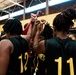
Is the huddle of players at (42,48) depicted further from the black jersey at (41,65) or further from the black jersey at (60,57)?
the black jersey at (41,65)

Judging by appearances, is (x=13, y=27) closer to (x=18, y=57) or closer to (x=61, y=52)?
(x=18, y=57)

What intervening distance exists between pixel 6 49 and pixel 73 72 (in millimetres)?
665

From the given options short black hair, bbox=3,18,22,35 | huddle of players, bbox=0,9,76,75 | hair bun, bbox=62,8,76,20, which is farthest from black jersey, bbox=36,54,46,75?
hair bun, bbox=62,8,76,20

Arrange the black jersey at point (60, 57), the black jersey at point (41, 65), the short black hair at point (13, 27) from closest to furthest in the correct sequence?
the black jersey at point (60, 57)
the short black hair at point (13, 27)
the black jersey at point (41, 65)

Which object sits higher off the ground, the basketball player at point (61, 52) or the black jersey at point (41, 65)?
the basketball player at point (61, 52)

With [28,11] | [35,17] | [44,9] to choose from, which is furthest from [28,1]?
[35,17]

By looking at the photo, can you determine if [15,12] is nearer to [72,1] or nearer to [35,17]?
[72,1]

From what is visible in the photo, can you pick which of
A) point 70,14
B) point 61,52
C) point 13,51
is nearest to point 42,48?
point 61,52

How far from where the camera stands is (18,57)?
203cm

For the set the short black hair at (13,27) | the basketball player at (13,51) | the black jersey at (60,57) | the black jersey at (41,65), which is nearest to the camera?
the black jersey at (60,57)

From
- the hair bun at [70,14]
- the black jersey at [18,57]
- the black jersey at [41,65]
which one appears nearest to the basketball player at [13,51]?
the black jersey at [18,57]

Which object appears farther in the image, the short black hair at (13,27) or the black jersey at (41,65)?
the black jersey at (41,65)

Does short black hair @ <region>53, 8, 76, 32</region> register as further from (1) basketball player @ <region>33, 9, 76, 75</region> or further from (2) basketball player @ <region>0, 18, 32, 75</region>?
(2) basketball player @ <region>0, 18, 32, 75</region>

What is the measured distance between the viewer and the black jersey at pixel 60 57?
5.96ft
